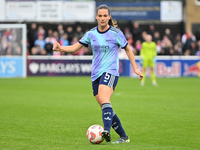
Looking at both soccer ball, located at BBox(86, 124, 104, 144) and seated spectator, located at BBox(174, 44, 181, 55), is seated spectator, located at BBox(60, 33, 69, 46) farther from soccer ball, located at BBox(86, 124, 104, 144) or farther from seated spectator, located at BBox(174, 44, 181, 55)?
soccer ball, located at BBox(86, 124, 104, 144)

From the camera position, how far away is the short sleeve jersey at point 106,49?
652 centimetres

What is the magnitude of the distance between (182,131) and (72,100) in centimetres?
599

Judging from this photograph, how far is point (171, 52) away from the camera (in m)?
25.5

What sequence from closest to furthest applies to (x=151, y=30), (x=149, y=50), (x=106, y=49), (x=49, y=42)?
(x=106, y=49) < (x=149, y=50) < (x=49, y=42) < (x=151, y=30)

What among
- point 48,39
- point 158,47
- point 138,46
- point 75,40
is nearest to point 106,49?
point 75,40

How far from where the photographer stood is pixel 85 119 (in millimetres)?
9453

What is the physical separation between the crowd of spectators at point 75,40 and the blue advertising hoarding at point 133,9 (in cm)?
93

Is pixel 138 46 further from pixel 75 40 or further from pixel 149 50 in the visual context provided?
pixel 149 50

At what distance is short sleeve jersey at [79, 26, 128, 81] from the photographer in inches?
257

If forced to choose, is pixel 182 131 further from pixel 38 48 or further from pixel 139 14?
pixel 139 14

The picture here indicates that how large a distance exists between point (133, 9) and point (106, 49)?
2171 cm

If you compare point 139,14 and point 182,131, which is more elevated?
point 139,14

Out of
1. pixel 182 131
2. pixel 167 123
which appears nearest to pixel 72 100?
pixel 167 123

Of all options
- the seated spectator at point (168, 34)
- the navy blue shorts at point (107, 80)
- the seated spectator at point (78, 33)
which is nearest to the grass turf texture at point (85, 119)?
the navy blue shorts at point (107, 80)
